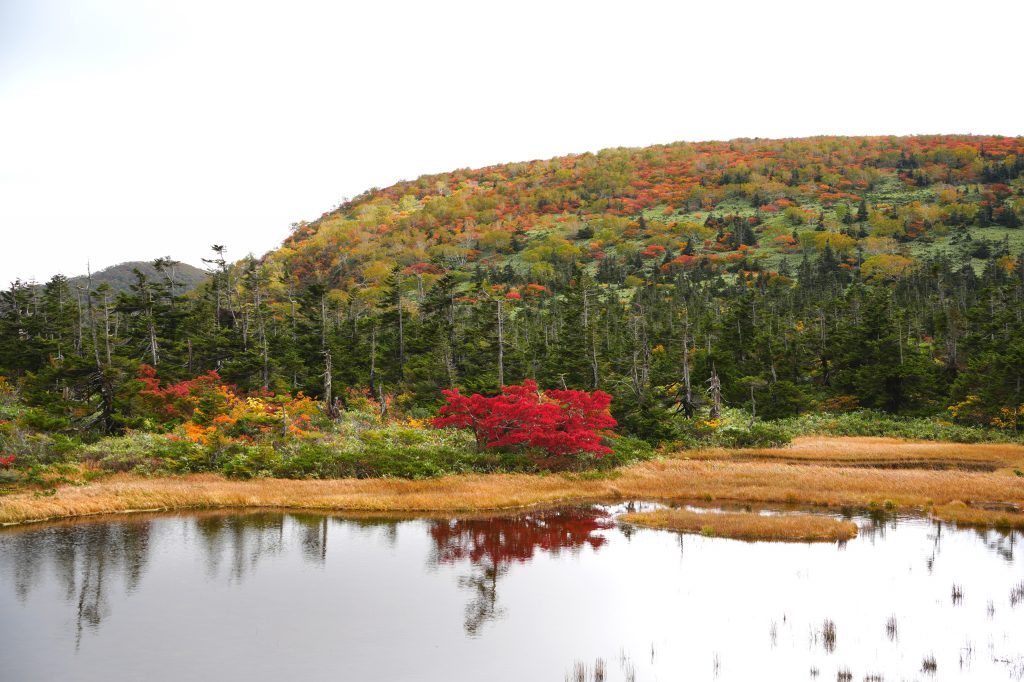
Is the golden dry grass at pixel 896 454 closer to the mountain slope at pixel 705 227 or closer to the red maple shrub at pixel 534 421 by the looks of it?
the red maple shrub at pixel 534 421

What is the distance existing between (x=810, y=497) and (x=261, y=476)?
1146 inches

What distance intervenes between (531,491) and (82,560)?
20.4m

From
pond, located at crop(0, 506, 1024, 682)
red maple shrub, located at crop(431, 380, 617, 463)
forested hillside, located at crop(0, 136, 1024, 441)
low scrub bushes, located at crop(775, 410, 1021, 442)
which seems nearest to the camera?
pond, located at crop(0, 506, 1024, 682)

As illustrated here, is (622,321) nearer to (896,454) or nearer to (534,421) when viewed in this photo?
(896,454)

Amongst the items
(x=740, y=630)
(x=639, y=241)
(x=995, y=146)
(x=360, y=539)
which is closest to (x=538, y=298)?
(x=639, y=241)

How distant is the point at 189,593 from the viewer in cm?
2183

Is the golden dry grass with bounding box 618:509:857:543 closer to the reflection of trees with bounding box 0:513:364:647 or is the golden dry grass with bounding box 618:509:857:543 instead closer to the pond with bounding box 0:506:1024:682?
the pond with bounding box 0:506:1024:682

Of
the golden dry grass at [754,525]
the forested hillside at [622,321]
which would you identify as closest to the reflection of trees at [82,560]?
the forested hillside at [622,321]

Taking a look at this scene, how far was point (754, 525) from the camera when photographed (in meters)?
31.1

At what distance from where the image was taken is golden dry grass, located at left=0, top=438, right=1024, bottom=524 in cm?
3303

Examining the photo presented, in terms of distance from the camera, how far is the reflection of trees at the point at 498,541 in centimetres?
2283

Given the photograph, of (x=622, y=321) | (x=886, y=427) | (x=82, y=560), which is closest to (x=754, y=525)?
(x=82, y=560)

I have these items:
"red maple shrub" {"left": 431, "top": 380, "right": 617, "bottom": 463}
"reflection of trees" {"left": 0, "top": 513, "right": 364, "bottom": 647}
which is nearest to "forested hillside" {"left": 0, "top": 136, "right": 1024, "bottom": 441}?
"red maple shrub" {"left": 431, "top": 380, "right": 617, "bottom": 463}

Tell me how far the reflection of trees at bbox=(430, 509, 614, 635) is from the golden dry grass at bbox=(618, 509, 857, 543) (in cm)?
265
